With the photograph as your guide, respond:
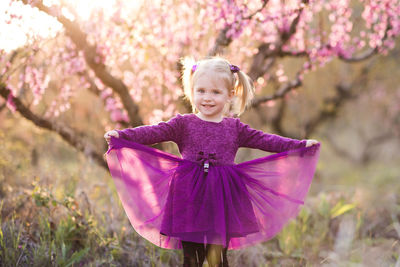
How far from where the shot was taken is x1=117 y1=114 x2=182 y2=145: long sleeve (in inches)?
92.0

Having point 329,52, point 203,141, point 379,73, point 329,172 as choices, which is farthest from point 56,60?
point 329,172

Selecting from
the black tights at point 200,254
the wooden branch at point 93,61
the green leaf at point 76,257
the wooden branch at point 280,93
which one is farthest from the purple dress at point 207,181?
the wooden branch at point 280,93

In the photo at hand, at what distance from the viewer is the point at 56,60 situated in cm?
385

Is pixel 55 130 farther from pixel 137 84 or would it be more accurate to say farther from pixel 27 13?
pixel 137 84

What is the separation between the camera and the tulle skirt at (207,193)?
2.29 m

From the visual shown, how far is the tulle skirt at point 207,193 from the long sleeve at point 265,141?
0.16ft

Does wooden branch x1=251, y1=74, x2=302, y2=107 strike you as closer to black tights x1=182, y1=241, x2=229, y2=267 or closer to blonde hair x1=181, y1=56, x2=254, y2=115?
blonde hair x1=181, y1=56, x2=254, y2=115

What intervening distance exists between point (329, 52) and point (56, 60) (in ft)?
10.2

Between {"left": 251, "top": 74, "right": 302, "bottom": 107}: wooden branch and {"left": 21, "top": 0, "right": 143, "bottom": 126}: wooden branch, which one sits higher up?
{"left": 251, "top": 74, "right": 302, "bottom": 107}: wooden branch

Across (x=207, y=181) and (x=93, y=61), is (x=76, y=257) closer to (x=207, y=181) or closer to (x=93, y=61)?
(x=207, y=181)

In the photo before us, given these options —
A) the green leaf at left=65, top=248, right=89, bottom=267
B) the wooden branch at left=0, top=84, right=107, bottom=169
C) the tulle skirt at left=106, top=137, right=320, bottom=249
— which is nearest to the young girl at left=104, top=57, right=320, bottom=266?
the tulle skirt at left=106, top=137, right=320, bottom=249

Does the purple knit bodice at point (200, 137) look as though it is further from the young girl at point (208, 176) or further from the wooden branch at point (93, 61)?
the wooden branch at point (93, 61)

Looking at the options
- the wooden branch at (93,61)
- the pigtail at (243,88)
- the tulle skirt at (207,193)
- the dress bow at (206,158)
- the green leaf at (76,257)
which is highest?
the wooden branch at (93,61)

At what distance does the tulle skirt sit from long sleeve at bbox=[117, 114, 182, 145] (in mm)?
42
